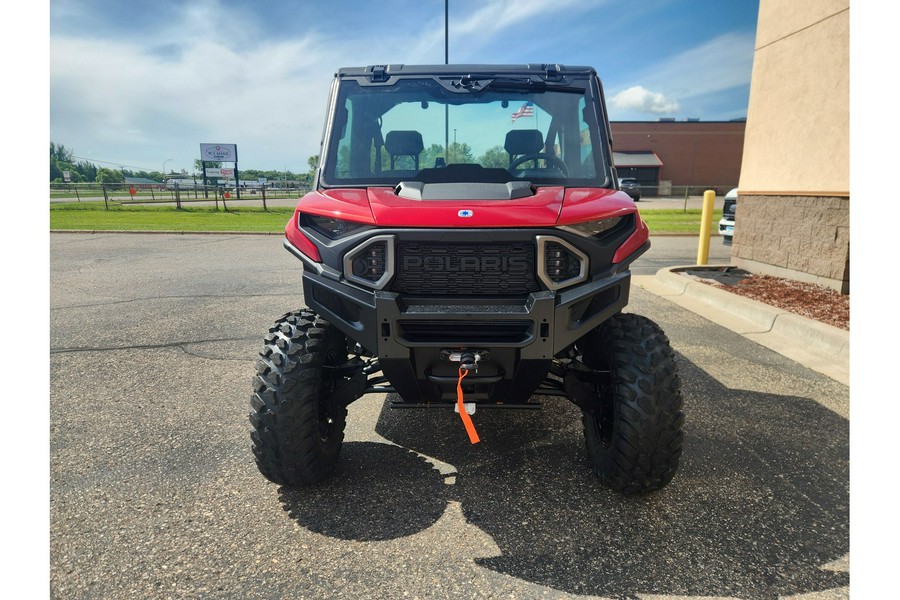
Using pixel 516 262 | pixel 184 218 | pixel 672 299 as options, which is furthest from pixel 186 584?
pixel 184 218

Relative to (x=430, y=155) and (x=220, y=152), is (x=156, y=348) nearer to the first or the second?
(x=430, y=155)

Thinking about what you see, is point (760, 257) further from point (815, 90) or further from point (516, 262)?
point (516, 262)

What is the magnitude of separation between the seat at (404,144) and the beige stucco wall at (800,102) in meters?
6.18

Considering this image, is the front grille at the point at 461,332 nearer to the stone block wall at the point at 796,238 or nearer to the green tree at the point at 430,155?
the green tree at the point at 430,155

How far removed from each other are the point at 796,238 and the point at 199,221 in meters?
20.2

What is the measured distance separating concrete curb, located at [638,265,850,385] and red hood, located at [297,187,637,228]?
352 cm

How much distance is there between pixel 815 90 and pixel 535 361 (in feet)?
24.3

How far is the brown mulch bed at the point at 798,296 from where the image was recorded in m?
6.05

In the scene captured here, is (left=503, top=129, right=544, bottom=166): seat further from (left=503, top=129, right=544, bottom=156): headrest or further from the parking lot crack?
the parking lot crack

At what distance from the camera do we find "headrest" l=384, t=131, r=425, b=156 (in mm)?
3463

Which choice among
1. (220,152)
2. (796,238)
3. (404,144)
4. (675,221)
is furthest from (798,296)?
(220,152)

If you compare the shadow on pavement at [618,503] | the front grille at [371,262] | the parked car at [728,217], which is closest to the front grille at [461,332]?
the front grille at [371,262]

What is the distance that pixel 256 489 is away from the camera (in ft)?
9.94

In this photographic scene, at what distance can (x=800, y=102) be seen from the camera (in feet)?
25.4
